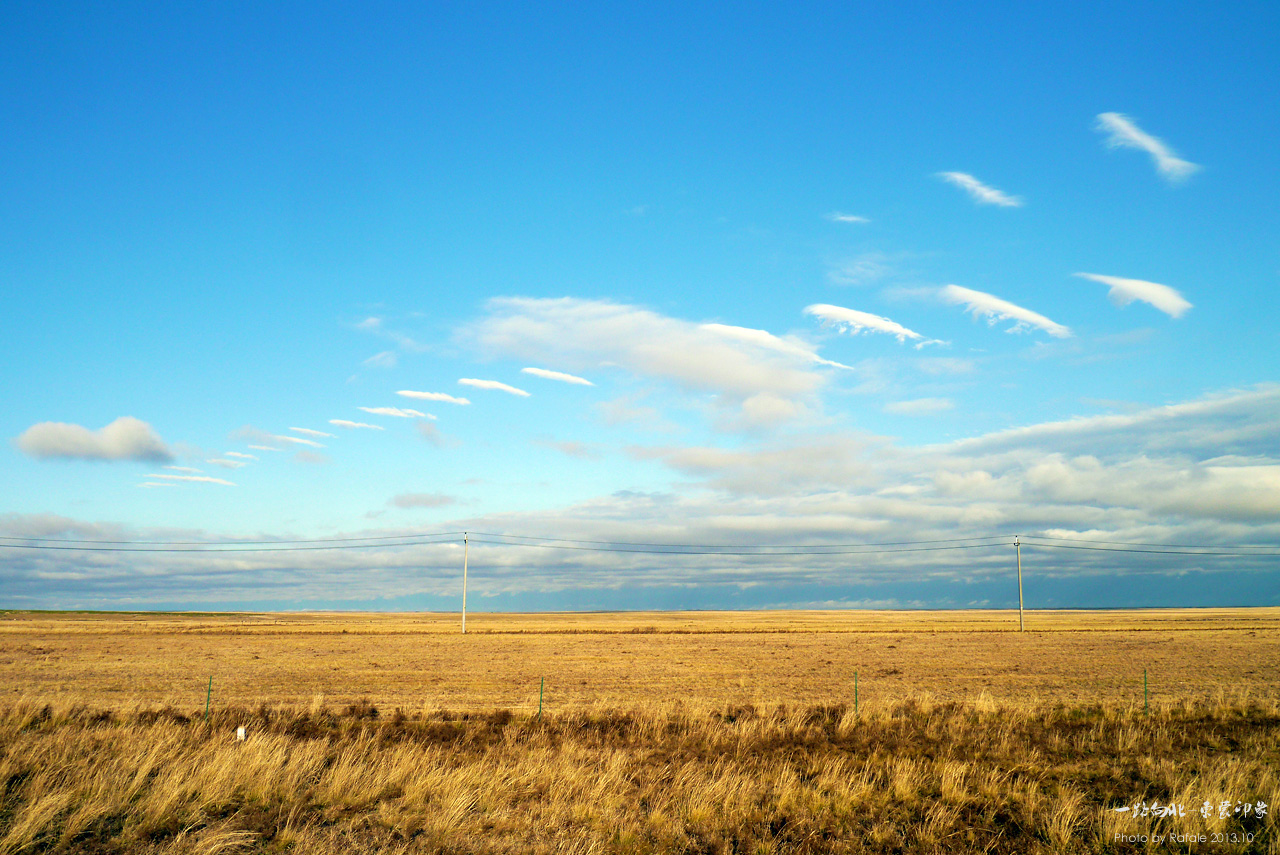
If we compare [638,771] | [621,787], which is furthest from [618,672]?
[621,787]

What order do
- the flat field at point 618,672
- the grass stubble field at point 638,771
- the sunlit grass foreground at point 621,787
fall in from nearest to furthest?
the sunlit grass foreground at point 621,787
the grass stubble field at point 638,771
the flat field at point 618,672

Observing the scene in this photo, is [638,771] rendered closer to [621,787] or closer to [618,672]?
[621,787]

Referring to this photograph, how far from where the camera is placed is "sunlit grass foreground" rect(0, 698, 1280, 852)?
10.6 m

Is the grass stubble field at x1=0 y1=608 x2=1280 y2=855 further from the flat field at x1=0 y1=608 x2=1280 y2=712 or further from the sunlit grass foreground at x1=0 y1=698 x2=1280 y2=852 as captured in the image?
the flat field at x1=0 y1=608 x2=1280 y2=712

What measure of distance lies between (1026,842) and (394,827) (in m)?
9.08

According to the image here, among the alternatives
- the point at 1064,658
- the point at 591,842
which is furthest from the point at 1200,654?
the point at 591,842

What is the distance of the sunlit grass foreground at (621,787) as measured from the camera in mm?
10609

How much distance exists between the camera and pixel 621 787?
13508 mm

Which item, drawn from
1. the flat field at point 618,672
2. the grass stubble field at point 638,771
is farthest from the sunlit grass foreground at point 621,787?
the flat field at point 618,672

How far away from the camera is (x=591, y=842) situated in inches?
412

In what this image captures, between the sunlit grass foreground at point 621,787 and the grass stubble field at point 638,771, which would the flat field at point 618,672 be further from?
the sunlit grass foreground at point 621,787

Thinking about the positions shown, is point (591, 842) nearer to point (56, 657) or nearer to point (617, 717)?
point (617, 717)

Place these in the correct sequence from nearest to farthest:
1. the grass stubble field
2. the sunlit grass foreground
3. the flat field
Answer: the sunlit grass foreground
the grass stubble field
the flat field

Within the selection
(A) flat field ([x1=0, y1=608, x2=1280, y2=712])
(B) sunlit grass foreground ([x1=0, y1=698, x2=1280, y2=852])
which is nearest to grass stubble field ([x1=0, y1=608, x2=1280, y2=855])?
(B) sunlit grass foreground ([x1=0, y1=698, x2=1280, y2=852])
